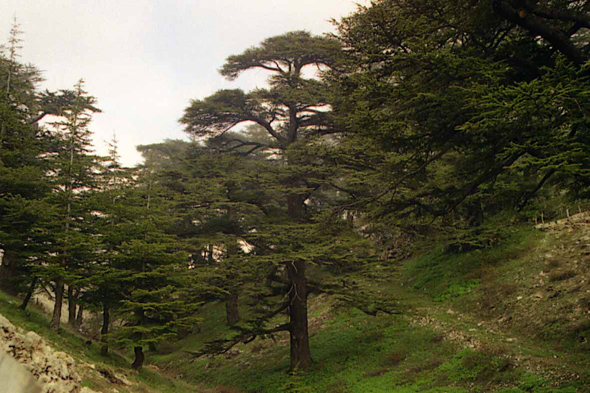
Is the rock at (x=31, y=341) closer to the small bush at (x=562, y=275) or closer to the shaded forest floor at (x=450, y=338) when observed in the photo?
the shaded forest floor at (x=450, y=338)

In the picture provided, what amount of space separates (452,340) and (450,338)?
0.62 feet

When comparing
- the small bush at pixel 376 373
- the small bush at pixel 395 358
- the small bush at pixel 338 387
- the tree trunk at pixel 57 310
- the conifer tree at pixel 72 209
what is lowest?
the small bush at pixel 338 387

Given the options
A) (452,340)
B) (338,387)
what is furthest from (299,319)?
(452,340)

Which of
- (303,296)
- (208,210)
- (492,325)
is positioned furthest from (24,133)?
(492,325)

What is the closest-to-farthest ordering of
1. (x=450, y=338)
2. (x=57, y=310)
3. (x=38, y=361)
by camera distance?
(x=38, y=361)
(x=450, y=338)
(x=57, y=310)

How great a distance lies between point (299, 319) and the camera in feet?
55.7

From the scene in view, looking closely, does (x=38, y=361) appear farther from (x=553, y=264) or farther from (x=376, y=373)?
(x=553, y=264)

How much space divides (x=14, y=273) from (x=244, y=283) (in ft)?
39.5

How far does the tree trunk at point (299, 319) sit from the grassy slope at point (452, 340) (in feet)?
2.29

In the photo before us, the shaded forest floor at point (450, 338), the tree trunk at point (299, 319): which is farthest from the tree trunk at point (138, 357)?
the tree trunk at point (299, 319)

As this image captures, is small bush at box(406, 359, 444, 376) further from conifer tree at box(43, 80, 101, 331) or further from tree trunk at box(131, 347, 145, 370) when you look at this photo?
conifer tree at box(43, 80, 101, 331)

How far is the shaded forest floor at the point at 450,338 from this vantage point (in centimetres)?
1062

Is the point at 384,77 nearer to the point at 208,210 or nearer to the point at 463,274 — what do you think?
the point at 208,210

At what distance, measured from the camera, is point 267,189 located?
17750mm
